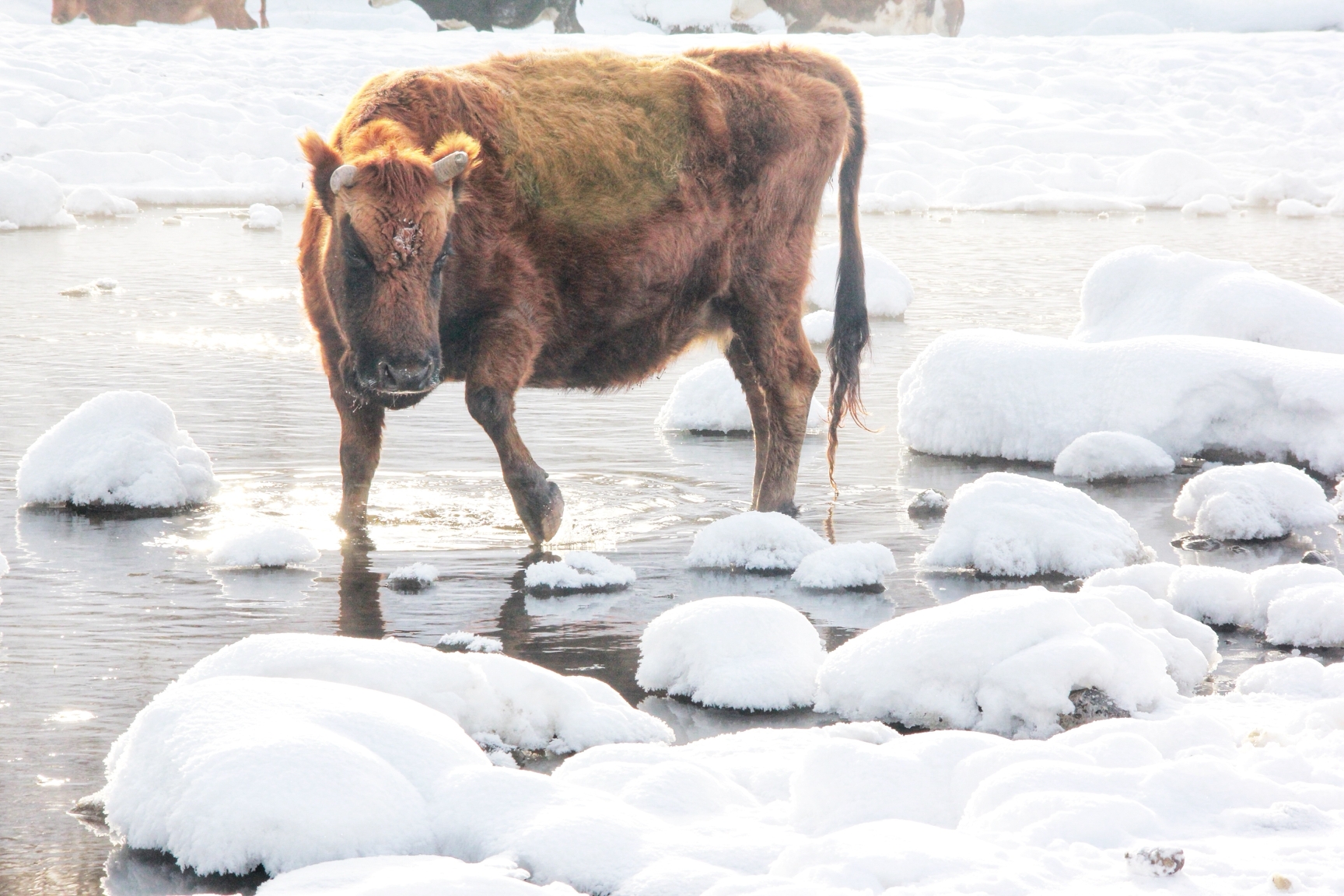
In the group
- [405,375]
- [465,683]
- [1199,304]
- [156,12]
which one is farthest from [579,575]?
[156,12]

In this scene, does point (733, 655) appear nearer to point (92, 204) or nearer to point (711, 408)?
point (711, 408)

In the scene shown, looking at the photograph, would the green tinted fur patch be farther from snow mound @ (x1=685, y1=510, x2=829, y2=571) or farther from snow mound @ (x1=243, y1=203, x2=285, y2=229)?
snow mound @ (x1=243, y1=203, x2=285, y2=229)

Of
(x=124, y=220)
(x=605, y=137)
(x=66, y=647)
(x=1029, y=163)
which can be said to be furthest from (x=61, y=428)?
(x=1029, y=163)

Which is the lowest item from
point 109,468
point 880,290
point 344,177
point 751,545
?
point 880,290

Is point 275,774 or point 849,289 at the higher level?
point 849,289

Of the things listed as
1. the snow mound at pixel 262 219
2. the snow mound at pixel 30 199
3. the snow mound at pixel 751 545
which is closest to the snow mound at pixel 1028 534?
the snow mound at pixel 751 545

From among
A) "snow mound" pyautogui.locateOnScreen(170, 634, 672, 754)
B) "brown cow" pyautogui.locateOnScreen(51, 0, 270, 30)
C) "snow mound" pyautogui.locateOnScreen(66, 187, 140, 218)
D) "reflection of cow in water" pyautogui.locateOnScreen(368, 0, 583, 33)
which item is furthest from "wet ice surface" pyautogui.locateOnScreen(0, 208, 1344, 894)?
"reflection of cow in water" pyautogui.locateOnScreen(368, 0, 583, 33)

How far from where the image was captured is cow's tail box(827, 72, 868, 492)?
6762mm

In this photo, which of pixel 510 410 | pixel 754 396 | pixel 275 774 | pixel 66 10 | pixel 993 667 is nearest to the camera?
pixel 275 774

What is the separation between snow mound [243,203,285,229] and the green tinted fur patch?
11.4 metres

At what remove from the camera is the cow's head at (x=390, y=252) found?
5027 mm

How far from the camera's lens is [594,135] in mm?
5891

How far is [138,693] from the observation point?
153 inches

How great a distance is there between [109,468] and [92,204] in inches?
517
